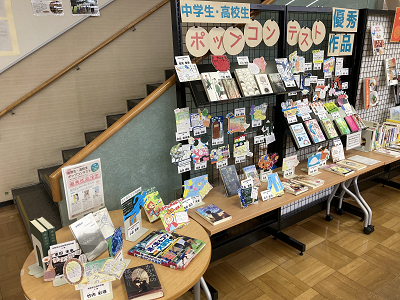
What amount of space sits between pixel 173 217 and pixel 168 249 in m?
0.29

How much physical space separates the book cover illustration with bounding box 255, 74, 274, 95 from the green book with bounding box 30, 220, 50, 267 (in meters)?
1.69

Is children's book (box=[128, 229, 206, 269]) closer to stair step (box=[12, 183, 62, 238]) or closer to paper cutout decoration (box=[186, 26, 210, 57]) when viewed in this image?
paper cutout decoration (box=[186, 26, 210, 57])

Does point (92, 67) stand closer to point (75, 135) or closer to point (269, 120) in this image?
point (75, 135)

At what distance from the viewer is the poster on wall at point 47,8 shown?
341 cm

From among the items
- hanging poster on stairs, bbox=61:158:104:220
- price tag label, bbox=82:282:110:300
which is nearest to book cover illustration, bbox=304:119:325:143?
hanging poster on stairs, bbox=61:158:104:220

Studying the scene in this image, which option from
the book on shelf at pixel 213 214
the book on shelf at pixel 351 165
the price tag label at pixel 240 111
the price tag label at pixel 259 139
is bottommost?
the book on shelf at pixel 213 214

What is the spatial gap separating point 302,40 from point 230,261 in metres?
2.00

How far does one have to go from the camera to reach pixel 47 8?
3.46m

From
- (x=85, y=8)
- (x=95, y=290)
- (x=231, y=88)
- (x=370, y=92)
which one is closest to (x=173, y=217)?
(x=95, y=290)

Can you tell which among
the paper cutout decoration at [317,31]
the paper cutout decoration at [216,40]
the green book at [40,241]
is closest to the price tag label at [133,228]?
the green book at [40,241]

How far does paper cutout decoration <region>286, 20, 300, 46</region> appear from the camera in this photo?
2.51 meters

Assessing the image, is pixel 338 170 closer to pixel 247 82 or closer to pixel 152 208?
pixel 247 82

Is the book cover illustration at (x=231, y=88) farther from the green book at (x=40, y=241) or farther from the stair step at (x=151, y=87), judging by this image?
the stair step at (x=151, y=87)

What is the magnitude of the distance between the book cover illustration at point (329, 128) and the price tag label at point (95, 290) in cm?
233
